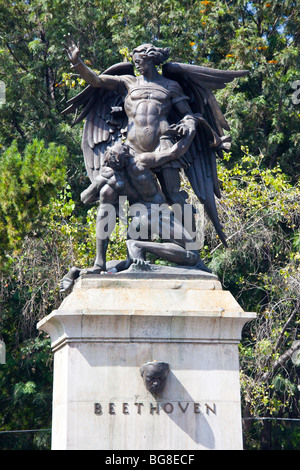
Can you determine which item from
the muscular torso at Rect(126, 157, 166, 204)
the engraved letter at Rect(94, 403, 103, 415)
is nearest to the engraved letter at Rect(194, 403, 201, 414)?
the engraved letter at Rect(94, 403, 103, 415)

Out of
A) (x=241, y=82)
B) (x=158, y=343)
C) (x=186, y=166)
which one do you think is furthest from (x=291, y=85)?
(x=158, y=343)

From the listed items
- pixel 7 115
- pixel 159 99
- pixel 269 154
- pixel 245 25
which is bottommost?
pixel 159 99

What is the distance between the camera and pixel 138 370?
26.3 ft

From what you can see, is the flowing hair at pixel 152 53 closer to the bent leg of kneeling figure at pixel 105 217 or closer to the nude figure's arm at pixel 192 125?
the nude figure's arm at pixel 192 125

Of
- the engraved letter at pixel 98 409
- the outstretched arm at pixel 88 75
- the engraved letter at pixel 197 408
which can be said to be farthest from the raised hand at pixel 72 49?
the engraved letter at pixel 197 408

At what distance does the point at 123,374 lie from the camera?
7984mm

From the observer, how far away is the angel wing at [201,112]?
966 cm

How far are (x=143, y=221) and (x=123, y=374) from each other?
71.1 inches

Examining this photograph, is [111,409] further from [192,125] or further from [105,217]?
[192,125]

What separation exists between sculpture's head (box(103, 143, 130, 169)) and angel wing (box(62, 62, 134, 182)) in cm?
70

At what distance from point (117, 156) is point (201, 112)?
4.90ft

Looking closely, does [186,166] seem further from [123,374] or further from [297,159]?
[297,159]

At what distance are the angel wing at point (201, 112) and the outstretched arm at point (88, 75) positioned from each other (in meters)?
0.64

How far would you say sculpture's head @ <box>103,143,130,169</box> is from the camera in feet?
29.1
